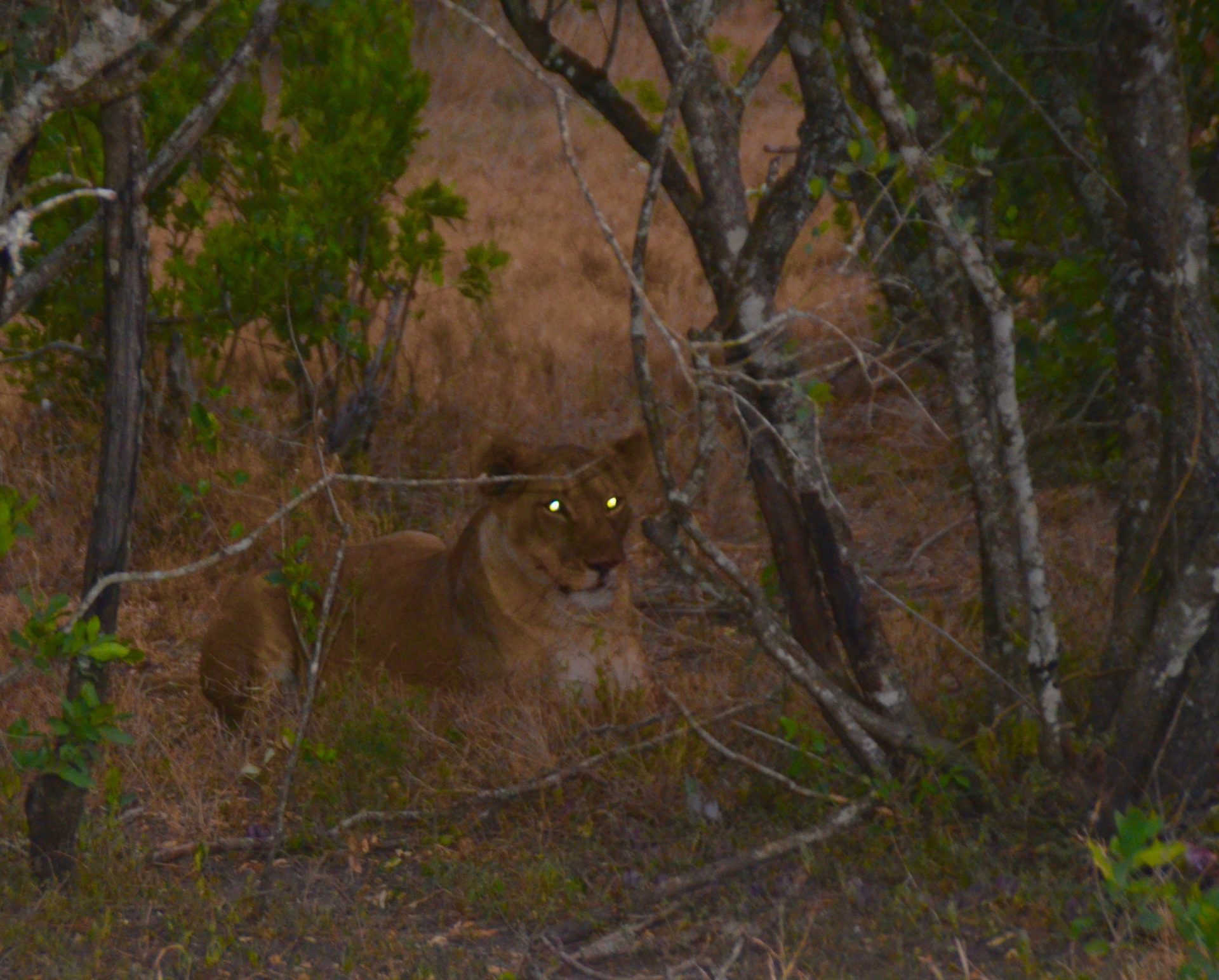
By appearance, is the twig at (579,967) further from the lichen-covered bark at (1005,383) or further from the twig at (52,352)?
the twig at (52,352)

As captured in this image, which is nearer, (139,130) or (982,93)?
(139,130)

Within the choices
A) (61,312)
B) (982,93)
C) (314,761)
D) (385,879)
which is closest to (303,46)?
(61,312)

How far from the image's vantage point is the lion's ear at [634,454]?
14.6 ft

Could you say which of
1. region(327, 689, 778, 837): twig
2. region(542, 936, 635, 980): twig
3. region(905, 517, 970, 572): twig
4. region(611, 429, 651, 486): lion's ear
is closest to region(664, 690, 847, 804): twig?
region(327, 689, 778, 837): twig

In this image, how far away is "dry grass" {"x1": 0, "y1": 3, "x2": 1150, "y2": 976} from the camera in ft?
10.3

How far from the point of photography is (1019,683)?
3484mm

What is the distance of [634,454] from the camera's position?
4.46m

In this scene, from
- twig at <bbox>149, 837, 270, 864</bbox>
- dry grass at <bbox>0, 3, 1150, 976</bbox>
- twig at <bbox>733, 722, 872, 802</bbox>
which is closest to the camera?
dry grass at <bbox>0, 3, 1150, 976</bbox>

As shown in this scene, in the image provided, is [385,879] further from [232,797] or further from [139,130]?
[139,130]

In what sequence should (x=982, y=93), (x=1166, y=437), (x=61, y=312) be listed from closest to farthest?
1. (x=1166, y=437)
2. (x=982, y=93)
3. (x=61, y=312)

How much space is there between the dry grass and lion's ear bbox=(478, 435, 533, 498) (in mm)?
54

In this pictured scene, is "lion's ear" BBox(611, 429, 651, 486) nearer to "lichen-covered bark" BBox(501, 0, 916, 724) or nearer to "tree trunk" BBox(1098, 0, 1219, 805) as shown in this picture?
"lichen-covered bark" BBox(501, 0, 916, 724)

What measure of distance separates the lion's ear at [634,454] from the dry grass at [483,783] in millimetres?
433

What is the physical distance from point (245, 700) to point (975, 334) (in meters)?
2.50
